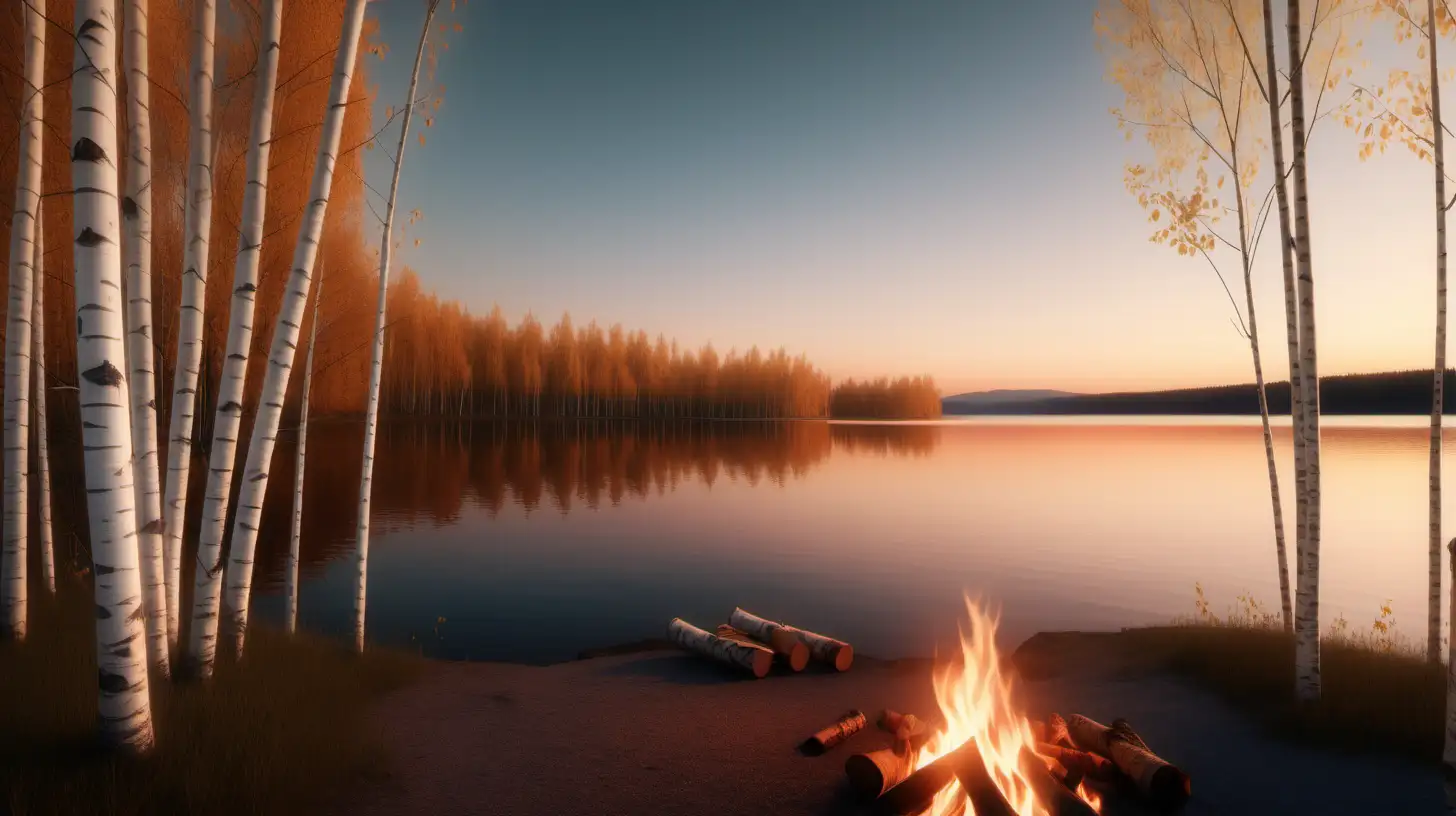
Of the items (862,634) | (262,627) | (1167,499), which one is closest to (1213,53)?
(862,634)

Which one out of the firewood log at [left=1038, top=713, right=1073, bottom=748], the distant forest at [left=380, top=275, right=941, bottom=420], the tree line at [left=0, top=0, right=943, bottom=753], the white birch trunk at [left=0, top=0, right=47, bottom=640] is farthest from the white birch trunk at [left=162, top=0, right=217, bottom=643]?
the distant forest at [left=380, top=275, right=941, bottom=420]

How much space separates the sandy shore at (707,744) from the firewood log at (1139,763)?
24 cm

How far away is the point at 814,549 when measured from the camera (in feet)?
57.0

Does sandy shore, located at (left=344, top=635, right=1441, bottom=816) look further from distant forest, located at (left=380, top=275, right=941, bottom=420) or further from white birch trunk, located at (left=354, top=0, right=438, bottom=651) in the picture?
distant forest, located at (left=380, top=275, right=941, bottom=420)

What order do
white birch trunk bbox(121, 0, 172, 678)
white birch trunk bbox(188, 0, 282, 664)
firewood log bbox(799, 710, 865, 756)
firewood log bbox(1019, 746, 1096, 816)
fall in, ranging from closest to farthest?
1. firewood log bbox(1019, 746, 1096, 816)
2. white birch trunk bbox(121, 0, 172, 678)
3. white birch trunk bbox(188, 0, 282, 664)
4. firewood log bbox(799, 710, 865, 756)

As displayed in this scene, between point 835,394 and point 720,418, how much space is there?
32886mm

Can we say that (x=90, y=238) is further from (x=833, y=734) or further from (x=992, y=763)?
(x=992, y=763)

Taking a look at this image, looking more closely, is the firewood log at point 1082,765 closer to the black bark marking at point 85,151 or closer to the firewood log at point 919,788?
the firewood log at point 919,788

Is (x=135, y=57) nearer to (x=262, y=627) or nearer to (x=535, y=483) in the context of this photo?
(x=262, y=627)

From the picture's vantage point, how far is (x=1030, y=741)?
5.12m

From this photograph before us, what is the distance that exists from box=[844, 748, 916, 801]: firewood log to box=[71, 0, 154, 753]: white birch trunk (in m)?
4.36

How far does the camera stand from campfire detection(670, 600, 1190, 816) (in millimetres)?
4473

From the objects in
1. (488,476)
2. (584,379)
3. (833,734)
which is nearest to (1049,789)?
(833,734)

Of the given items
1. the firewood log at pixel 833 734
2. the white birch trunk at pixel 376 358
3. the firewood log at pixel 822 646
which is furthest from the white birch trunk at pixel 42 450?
the firewood log at pixel 833 734
